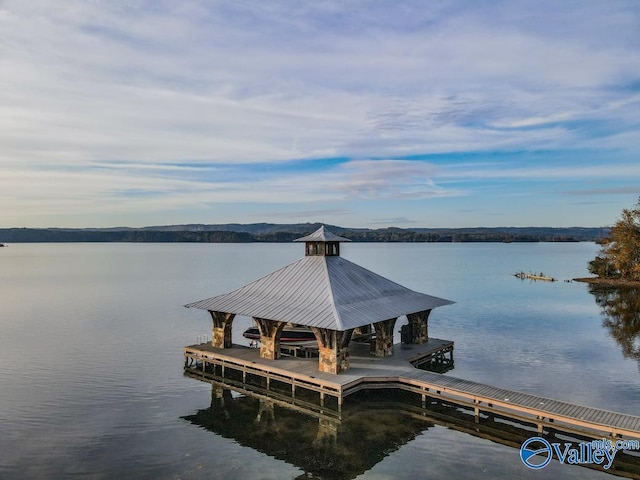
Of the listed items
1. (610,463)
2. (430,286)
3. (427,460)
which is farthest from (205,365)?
(430,286)

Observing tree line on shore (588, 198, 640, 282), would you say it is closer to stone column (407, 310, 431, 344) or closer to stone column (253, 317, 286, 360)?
stone column (407, 310, 431, 344)

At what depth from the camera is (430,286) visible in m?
73.3

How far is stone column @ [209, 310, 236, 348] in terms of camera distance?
29656 millimetres

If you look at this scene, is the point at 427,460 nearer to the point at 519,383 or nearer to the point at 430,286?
the point at 519,383

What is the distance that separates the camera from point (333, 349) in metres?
24.1

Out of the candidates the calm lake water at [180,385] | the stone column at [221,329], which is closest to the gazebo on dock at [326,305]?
the stone column at [221,329]

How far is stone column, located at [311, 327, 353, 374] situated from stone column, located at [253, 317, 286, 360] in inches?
128

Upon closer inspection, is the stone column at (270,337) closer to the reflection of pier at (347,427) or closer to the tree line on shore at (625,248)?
the reflection of pier at (347,427)

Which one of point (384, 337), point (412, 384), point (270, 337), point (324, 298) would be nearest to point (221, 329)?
point (270, 337)

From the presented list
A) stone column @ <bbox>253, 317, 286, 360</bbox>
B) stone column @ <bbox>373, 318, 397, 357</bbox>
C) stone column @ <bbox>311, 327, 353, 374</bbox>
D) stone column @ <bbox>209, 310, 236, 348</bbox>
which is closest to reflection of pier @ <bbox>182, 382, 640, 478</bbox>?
stone column @ <bbox>311, 327, 353, 374</bbox>

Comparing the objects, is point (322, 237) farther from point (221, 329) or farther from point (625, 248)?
point (625, 248)

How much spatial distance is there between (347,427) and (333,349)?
426 centimetres

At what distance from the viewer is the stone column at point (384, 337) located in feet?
87.2

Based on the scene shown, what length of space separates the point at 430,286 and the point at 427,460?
56925 mm
